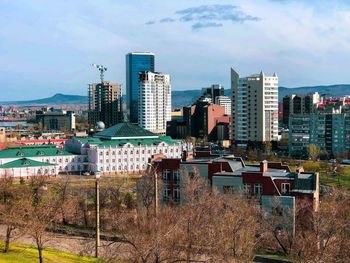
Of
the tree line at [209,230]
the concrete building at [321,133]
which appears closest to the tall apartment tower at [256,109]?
the concrete building at [321,133]

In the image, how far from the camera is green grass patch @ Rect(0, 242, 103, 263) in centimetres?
1944

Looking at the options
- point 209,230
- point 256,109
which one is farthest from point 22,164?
point 256,109

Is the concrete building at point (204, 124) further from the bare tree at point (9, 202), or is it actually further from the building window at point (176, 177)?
the building window at point (176, 177)

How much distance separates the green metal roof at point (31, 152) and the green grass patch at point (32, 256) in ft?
119

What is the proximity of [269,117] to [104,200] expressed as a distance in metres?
55.4

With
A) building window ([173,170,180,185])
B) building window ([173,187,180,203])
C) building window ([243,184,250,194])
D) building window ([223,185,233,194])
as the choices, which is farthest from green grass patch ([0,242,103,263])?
building window ([243,184,250,194])

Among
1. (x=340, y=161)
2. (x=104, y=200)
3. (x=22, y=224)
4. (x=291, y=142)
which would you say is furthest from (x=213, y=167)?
(x=291, y=142)

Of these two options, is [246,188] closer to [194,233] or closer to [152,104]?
[194,233]

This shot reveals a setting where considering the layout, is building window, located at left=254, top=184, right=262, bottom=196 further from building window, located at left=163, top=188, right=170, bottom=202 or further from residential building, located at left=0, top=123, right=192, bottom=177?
residential building, located at left=0, top=123, right=192, bottom=177

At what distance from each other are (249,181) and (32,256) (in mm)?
11085

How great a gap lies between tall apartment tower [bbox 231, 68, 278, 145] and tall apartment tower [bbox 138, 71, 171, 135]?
31.1m

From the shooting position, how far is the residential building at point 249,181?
965 inches

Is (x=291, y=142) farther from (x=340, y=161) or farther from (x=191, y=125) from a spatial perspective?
(x=191, y=125)

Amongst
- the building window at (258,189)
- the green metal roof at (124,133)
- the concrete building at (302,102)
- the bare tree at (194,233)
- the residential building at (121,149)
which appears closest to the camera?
the bare tree at (194,233)
